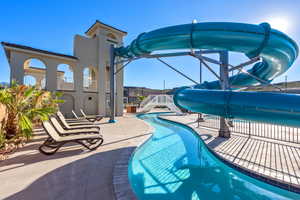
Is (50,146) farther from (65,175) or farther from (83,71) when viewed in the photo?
(83,71)

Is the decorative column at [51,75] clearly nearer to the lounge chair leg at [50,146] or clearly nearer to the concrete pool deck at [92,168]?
the concrete pool deck at [92,168]

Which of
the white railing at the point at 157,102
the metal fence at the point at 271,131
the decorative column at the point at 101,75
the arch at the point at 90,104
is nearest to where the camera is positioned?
the metal fence at the point at 271,131

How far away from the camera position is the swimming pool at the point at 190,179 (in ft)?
9.91

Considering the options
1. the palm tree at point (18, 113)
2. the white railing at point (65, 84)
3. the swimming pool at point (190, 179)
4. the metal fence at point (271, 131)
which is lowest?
the swimming pool at point (190, 179)

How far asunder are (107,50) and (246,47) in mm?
14120

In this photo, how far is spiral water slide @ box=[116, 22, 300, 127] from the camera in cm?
262

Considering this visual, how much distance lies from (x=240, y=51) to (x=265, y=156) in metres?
3.79

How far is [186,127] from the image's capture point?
9.61 metres

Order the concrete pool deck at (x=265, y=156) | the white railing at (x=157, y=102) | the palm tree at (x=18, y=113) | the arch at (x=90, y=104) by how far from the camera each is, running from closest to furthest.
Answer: the concrete pool deck at (x=265, y=156) < the palm tree at (x=18, y=113) < the arch at (x=90, y=104) < the white railing at (x=157, y=102)

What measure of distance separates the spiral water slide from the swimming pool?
1.84 m

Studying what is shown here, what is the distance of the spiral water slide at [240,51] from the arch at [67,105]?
1032 cm

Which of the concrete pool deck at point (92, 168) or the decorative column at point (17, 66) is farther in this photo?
the decorative column at point (17, 66)

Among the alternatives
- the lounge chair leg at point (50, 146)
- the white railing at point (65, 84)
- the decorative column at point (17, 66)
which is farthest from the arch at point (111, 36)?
the lounge chair leg at point (50, 146)

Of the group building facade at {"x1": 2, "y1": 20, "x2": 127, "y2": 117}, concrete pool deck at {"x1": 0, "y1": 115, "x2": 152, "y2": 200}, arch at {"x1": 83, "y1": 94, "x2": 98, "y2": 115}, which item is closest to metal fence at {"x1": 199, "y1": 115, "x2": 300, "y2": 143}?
concrete pool deck at {"x1": 0, "y1": 115, "x2": 152, "y2": 200}
